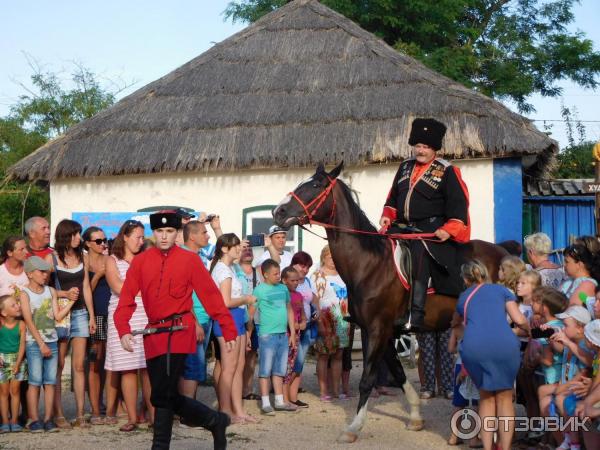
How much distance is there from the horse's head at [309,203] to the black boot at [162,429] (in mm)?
2397

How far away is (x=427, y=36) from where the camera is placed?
27438mm

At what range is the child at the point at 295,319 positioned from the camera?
10266 millimetres

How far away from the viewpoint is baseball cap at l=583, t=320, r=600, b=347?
6.73 m

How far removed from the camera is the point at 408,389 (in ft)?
29.7

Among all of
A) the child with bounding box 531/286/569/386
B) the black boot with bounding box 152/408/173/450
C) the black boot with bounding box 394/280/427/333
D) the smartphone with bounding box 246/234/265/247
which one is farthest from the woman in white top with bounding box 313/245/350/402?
the black boot with bounding box 152/408/173/450

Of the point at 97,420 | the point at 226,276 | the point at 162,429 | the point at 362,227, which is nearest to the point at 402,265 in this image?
the point at 362,227

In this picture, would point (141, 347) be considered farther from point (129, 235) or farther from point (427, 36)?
point (427, 36)

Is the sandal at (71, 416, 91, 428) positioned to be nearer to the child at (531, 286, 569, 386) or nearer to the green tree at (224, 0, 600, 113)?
the child at (531, 286, 569, 386)

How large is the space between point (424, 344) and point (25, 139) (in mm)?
19106

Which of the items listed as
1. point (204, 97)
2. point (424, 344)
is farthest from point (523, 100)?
point (424, 344)

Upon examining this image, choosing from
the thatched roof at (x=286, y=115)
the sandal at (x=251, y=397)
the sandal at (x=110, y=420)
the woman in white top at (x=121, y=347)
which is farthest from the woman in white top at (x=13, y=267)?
the thatched roof at (x=286, y=115)

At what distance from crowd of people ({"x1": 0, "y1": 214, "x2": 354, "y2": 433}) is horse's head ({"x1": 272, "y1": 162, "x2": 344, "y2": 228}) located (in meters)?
0.94

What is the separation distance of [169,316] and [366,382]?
7.76 ft

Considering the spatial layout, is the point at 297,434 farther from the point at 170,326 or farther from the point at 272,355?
the point at 170,326
